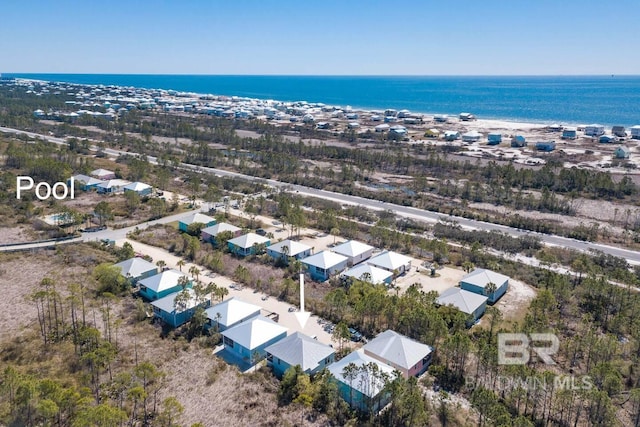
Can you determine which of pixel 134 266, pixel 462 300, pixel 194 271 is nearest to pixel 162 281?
pixel 194 271

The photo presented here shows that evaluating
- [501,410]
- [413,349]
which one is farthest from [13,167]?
[501,410]

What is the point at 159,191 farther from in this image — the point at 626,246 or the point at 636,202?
the point at 636,202

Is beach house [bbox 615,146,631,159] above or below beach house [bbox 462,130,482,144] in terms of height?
below

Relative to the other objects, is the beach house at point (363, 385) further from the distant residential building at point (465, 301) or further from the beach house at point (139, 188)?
the beach house at point (139, 188)

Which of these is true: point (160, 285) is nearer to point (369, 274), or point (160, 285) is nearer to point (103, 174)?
point (369, 274)

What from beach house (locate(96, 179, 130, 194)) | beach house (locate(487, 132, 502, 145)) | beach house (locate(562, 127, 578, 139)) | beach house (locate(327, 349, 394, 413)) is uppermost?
beach house (locate(562, 127, 578, 139))

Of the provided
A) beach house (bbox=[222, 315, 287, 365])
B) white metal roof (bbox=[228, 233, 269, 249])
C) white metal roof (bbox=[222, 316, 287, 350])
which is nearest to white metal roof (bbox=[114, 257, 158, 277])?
white metal roof (bbox=[228, 233, 269, 249])

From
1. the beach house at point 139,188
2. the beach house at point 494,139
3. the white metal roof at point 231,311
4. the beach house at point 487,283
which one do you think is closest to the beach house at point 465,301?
the beach house at point 487,283

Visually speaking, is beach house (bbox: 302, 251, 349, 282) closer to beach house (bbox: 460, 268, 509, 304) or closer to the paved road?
beach house (bbox: 460, 268, 509, 304)
